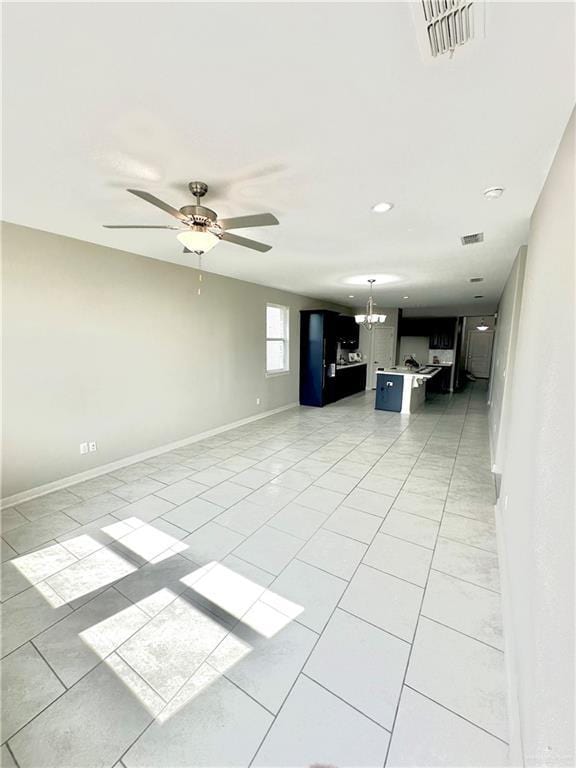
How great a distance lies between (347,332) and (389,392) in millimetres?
2453

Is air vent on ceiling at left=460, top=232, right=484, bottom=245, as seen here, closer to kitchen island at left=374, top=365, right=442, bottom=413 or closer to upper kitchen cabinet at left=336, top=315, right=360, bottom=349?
kitchen island at left=374, top=365, right=442, bottom=413

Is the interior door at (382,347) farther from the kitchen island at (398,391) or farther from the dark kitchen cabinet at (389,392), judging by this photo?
the dark kitchen cabinet at (389,392)

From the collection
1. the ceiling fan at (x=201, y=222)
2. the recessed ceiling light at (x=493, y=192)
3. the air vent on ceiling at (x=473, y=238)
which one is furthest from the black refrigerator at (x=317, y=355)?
the ceiling fan at (x=201, y=222)

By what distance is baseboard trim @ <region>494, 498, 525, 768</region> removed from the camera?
113 cm

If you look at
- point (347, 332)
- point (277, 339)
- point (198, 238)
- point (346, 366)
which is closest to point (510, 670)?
point (198, 238)

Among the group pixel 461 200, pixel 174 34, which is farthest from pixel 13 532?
pixel 461 200

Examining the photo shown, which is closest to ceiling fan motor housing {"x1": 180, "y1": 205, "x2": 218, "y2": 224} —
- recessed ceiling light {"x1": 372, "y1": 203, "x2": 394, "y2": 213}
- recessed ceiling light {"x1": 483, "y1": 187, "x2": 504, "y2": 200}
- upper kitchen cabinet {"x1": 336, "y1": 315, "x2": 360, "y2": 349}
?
recessed ceiling light {"x1": 372, "y1": 203, "x2": 394, "y2": 213}

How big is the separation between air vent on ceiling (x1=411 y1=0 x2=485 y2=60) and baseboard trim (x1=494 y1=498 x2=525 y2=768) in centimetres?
240

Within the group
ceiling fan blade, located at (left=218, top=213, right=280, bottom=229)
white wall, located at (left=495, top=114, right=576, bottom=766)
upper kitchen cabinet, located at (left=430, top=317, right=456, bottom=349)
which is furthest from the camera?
upper kitchen cabinet, located at (left=430, top=317, right=456, bottom=349)

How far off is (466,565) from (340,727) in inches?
54.1

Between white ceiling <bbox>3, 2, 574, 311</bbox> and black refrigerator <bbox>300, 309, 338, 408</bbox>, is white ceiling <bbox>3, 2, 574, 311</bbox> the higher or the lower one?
the higher one

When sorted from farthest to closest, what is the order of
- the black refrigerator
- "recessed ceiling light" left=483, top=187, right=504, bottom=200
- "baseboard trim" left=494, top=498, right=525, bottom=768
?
1. the black refrigerator
2. "recessed ceiling light" left=483, top=187, right=504, bottom=200
3. "baseboard trim" left=494, top=498, right=525, bottom=768

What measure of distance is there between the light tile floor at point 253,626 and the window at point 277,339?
361 centimetres

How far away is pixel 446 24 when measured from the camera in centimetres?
98
